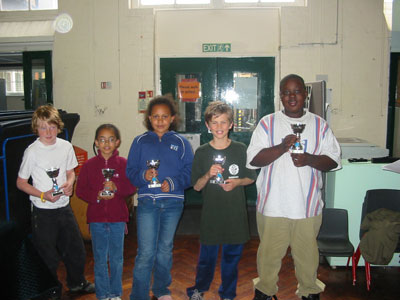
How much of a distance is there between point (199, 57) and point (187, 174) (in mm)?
3514

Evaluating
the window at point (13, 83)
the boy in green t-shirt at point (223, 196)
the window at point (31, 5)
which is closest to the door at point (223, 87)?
the window at point (31, 5)

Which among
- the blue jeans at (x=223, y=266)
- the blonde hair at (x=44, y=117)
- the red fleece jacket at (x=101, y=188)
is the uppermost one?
the blonde hair at (x=44, y=117)

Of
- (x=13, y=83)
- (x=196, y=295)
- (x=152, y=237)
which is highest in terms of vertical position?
(x=13, y=83)

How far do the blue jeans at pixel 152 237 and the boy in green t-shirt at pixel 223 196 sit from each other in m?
0.26

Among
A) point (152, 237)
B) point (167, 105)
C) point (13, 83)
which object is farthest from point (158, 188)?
point (13, 83)

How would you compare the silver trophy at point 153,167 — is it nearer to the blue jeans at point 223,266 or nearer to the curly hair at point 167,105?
the curly hair at point 167,105

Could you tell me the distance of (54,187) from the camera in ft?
8.91

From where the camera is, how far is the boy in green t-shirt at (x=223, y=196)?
2639 mm

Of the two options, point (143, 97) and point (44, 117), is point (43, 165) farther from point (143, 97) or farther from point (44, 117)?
point (143, 97)

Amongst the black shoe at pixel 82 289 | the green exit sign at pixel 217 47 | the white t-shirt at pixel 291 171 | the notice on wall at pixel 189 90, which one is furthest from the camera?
the notice on wall at pixel 189 90

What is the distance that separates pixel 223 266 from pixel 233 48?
13.1 ft

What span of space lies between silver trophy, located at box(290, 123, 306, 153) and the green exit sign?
3.59m

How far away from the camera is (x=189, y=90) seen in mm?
5957

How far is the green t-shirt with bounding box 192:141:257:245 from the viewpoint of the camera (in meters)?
2.64
